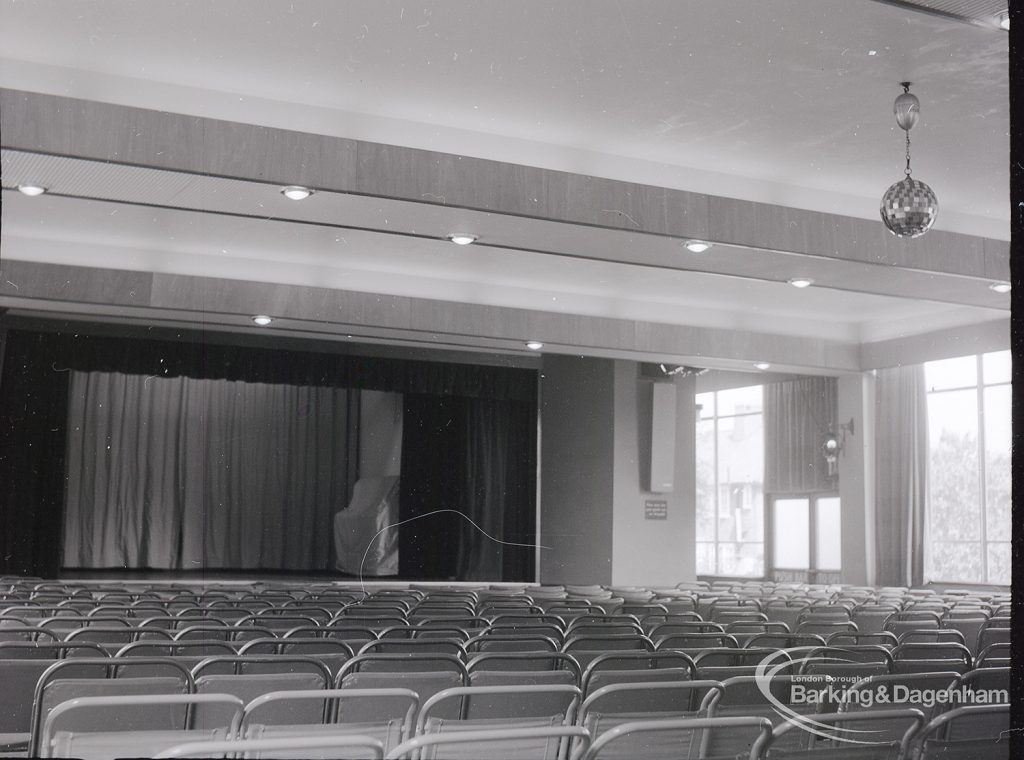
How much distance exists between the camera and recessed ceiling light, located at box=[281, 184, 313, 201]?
543 cm

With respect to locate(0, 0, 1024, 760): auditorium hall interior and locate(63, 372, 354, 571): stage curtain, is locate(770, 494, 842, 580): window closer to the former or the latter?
locate(0, 0, 1024, 760): auditorium hall interior

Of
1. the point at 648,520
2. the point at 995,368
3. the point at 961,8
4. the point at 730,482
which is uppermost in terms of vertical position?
the point at 961,8

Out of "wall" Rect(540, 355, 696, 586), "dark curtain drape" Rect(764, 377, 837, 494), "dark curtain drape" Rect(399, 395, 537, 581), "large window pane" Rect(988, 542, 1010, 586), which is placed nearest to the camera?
"dark curtain drape" Rect(399, 395, 537, 581)

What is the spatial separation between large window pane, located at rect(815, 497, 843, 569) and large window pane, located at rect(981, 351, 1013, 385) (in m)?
2.20

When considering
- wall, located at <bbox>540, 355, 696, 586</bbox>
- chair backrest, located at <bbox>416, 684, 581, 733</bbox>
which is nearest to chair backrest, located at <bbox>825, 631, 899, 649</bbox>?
chair backrest, located at <bbox>416, 684, 581, 733</bbox>

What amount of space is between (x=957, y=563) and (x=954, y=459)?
1891 millimetres

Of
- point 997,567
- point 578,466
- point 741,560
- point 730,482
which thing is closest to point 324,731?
point 997,567

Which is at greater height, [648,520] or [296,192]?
[296,192]

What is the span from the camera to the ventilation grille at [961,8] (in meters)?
3.77

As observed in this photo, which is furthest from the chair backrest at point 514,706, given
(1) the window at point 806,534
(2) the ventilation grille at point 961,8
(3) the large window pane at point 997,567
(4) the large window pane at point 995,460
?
(1) the window at point 806,534

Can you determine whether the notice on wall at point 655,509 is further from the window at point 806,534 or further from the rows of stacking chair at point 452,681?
the rows of stacking chair at point 452,681

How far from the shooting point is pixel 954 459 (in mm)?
7340

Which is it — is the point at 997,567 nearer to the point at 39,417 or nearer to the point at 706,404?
the point at 706,404

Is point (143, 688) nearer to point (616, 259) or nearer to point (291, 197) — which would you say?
point (291, 197)
